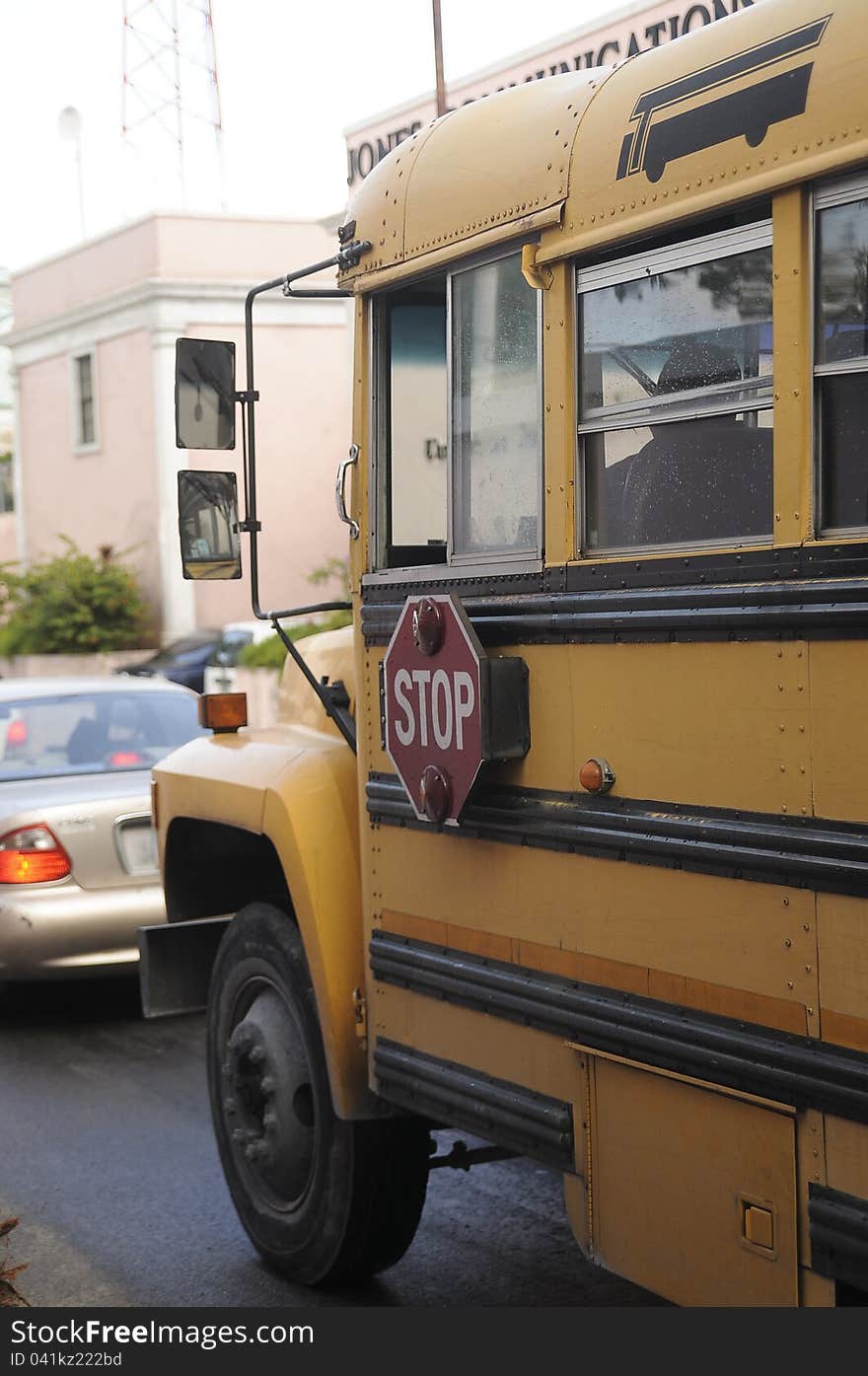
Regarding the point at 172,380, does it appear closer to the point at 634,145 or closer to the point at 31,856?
the point at 31,856

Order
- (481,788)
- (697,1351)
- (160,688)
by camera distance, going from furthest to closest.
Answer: (160,688), (481,788), (697,1351)

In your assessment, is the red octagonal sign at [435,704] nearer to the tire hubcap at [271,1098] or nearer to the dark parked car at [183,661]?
the tire hubcap at [271,1098]

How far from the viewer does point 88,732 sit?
8852 mm

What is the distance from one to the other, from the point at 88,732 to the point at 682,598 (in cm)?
600

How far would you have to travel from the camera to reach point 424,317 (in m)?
4.24

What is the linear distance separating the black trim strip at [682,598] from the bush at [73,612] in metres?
24.5

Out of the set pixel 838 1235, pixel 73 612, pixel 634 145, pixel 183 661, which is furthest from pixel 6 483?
pixel 838 1235

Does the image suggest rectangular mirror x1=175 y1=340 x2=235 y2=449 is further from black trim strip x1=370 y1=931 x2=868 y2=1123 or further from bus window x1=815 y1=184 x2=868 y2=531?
bus window x1=815 y1=184 x2=868 y2=531

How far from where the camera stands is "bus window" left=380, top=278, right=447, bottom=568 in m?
4.18

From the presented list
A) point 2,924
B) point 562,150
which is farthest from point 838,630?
point 2,924

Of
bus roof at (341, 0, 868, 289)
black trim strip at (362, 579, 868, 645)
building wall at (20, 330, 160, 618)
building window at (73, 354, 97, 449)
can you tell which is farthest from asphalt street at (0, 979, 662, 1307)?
building window at (73, 354, 97, 449)

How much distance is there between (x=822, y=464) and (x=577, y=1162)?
154 cm

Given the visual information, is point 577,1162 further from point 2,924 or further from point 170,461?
point 170,461

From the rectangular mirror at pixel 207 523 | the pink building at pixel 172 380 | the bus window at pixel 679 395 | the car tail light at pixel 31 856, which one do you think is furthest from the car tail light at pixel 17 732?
the pink building at pixel 172 380
